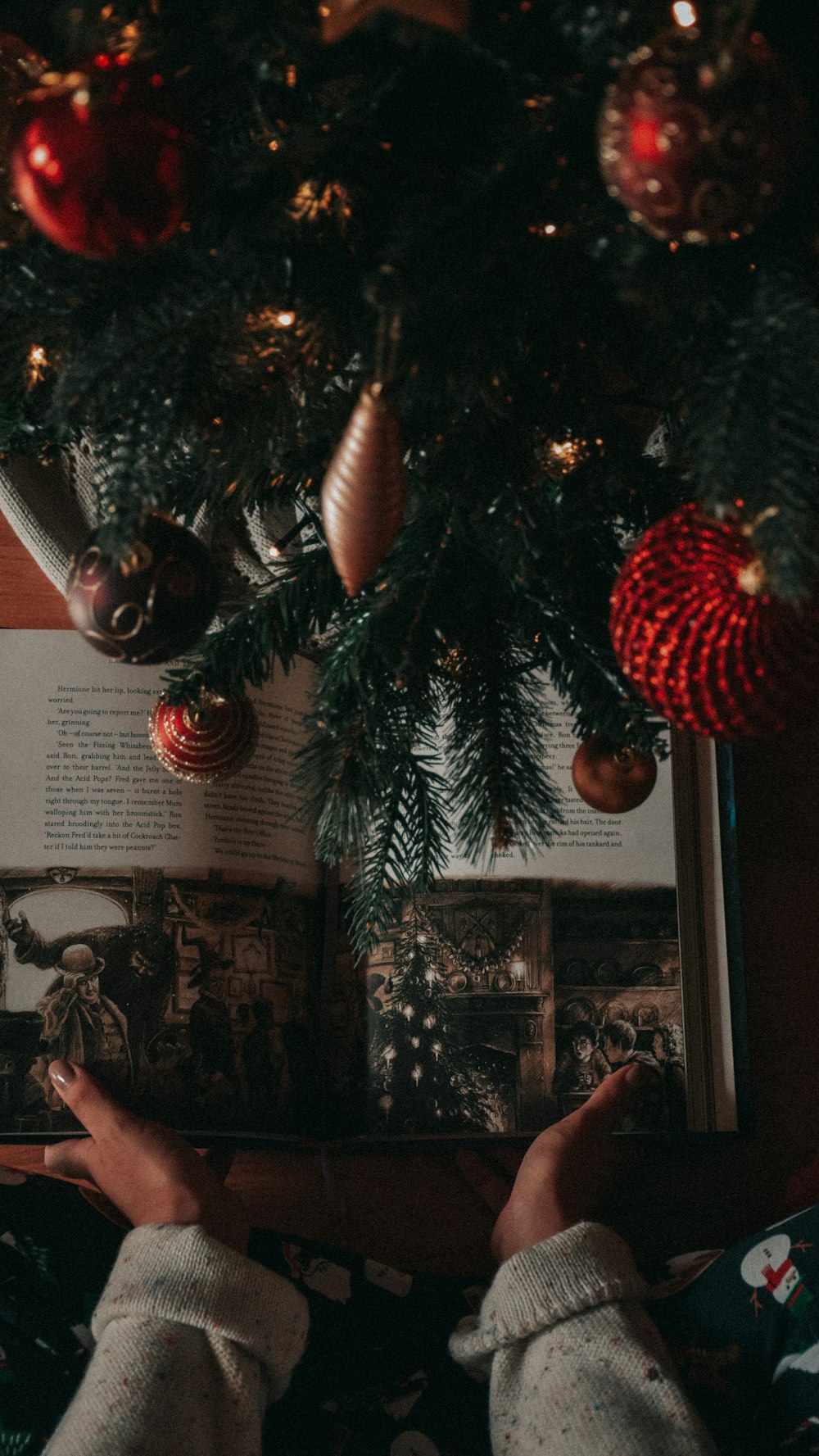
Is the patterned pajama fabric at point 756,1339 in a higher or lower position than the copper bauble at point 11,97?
lower

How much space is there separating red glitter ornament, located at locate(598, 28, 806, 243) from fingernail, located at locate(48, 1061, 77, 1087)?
601 mm

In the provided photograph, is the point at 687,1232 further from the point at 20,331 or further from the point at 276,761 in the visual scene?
the point at 20,331

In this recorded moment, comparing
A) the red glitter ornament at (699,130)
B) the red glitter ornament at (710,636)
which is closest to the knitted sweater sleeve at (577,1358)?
the red glitter ornament at (710,636)

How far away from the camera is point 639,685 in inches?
12.5

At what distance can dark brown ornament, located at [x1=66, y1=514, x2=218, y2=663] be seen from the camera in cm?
32

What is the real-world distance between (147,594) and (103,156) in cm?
14

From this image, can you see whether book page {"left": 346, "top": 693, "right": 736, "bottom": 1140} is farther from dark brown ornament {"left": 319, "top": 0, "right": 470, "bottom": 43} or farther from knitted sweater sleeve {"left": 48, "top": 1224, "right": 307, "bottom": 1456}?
dark brown ornament {"left": 319, "top": 0, "right": 470, "bottom": 43}

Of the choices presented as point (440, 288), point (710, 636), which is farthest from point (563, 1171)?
point (440, 288)

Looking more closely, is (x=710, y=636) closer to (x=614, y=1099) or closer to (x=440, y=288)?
(x=440, y=288)

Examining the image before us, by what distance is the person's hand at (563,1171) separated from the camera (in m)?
0.62

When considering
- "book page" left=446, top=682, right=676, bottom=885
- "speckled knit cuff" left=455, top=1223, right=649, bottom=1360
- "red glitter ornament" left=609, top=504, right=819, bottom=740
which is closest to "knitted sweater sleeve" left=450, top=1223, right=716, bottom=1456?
"speckled knit cuff" left=455, top=1223, right=649, bottom=1360

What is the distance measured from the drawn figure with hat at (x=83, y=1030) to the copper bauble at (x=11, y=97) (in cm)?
48

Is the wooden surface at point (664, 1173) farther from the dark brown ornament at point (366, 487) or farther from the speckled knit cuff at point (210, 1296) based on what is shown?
the dark brown ornament at point (366, 487)

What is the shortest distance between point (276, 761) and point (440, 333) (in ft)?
1.50
